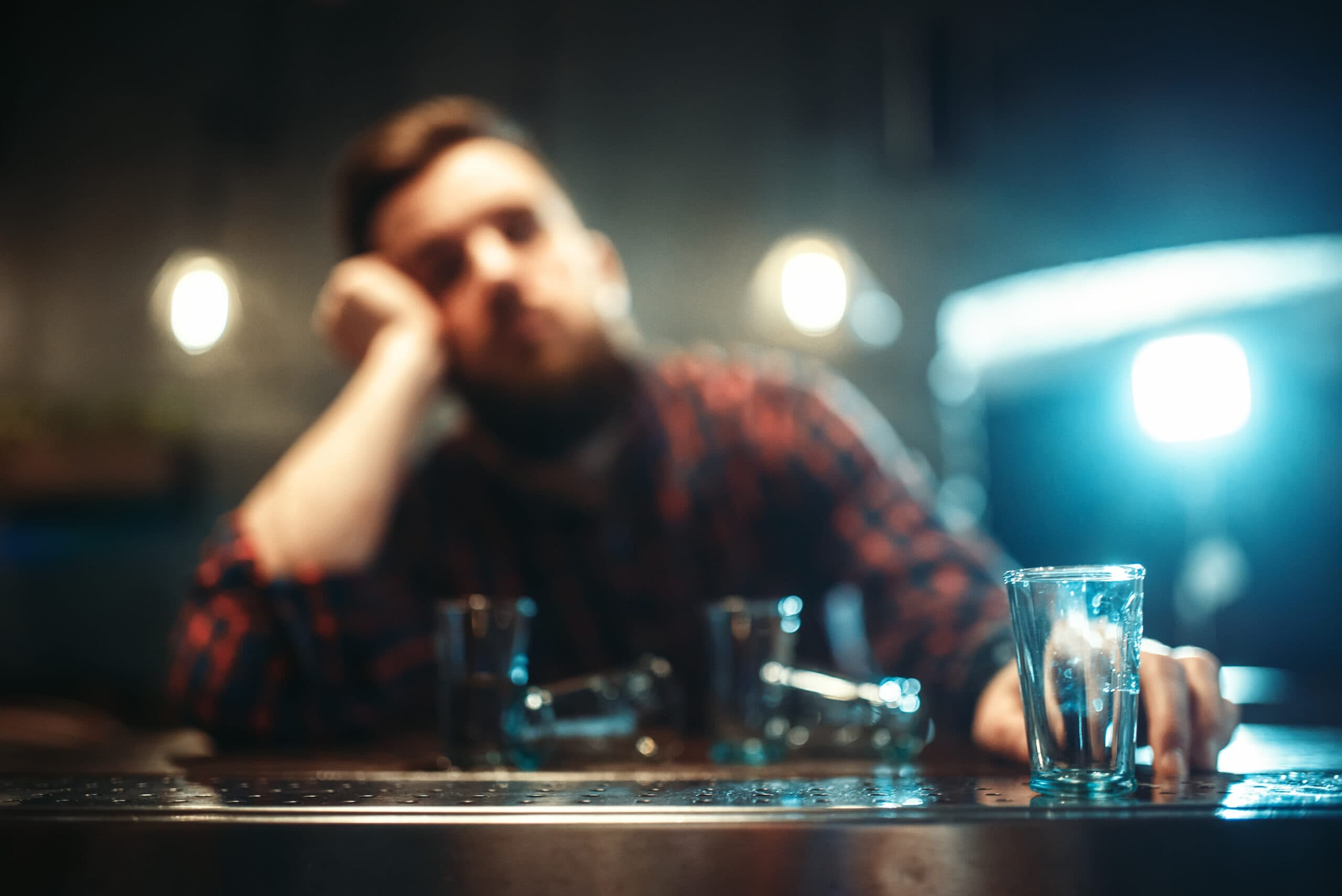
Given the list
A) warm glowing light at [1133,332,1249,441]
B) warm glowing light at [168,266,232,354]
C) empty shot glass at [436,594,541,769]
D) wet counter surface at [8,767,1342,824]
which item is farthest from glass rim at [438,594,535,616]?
warm glowing light at [1133,332,1249,441]

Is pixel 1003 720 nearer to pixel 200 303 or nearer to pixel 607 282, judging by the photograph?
pixel 607 282

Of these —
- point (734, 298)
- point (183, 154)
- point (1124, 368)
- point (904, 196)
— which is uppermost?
point (183, 154)

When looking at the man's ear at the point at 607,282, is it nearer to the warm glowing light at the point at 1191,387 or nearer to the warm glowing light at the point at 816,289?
the warm glowing light at the point at 816,289

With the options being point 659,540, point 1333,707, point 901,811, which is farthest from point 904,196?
point 901,811

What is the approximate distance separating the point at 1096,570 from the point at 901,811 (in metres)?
0.18

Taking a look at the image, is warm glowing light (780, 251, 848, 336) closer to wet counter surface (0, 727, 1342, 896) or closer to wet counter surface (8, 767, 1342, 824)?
wet counter surface (8, 767, 1342, 824)

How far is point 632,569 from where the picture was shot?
1.59 metres

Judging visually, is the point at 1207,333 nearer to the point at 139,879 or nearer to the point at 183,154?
the point at 183,154

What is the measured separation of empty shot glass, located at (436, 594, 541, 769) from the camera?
0.79 metres

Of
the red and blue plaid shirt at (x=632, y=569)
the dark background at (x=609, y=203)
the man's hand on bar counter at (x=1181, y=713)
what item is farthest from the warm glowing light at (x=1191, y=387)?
the man's hand on bar counter at (x=1181, y=713)

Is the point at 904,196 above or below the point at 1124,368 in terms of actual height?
above

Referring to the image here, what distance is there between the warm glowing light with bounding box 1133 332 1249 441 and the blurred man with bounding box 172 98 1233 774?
1.93 metres

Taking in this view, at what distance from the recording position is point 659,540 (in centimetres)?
162

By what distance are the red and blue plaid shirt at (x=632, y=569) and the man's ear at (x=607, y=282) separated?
12 centimetres
